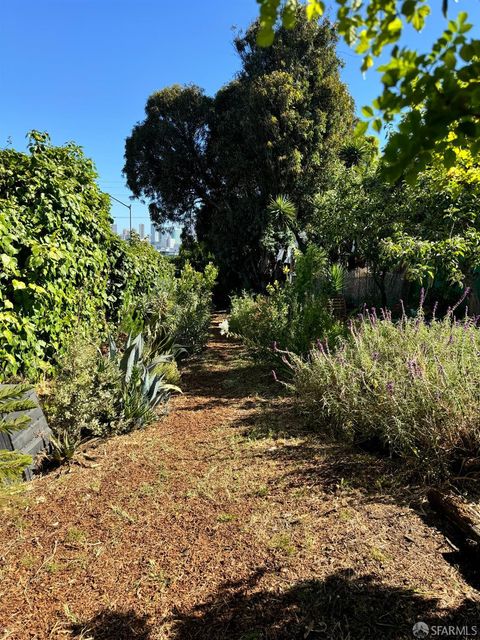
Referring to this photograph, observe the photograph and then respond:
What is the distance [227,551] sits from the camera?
2287 mm

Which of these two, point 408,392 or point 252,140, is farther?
point 252,140

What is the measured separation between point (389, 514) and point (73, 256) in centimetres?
414

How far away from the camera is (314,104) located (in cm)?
1430

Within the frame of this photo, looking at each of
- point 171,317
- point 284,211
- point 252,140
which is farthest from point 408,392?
point 252,140

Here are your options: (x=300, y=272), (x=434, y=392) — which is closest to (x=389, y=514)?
(x=434, y=392)

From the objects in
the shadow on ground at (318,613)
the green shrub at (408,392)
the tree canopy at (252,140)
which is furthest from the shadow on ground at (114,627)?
the tree canopy at (252,140)

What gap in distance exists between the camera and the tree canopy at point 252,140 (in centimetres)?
1384

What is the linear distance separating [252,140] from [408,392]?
13150 mm

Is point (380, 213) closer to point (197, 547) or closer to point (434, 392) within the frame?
point (434, 392)

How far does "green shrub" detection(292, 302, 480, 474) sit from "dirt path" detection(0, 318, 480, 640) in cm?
27

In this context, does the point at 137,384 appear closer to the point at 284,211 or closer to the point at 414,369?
the point at 414,369

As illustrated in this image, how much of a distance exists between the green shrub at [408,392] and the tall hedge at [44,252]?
8.91ft

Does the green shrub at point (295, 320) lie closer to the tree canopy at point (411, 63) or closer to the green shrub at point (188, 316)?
the green shrub at point (188, 316)

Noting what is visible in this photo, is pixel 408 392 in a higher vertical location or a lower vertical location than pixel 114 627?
higher
